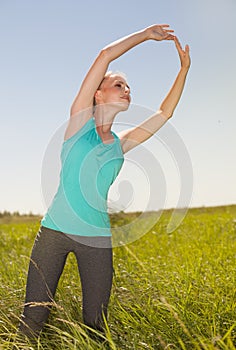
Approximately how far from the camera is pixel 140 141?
2812 millimetres

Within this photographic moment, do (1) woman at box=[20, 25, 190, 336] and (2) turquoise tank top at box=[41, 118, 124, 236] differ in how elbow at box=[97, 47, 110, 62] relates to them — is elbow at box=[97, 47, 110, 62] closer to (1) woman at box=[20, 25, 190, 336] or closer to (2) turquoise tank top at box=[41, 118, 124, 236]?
(1) woman at box=[20, 25, 190, 336]

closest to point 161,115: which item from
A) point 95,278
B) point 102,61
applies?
point 102,61

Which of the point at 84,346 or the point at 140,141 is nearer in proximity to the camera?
the point at 84,346

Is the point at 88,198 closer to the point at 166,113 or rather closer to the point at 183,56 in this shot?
the point at 166,113

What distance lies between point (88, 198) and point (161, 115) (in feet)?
2.44

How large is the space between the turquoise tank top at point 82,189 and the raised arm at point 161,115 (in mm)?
340

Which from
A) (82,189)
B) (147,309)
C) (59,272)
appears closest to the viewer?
(82,189)

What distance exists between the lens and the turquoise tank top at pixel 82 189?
7.87ft

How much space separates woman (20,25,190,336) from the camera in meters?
2.40

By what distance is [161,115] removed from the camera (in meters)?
2.88

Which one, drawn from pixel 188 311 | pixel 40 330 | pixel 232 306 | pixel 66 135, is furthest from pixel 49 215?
pixel 232 306

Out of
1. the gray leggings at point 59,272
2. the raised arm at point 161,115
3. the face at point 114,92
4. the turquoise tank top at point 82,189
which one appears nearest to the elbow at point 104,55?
the face at point 114,92

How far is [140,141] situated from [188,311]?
915 mm

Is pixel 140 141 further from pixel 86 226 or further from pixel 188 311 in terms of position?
pixel 188 311
